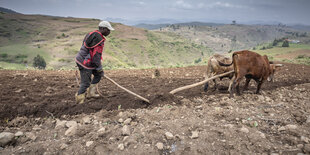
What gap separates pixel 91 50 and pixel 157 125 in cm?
262

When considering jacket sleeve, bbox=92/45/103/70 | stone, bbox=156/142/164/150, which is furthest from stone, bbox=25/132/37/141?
stone, bbox=156/142/164/150

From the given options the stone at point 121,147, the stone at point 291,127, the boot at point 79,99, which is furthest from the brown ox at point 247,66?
the boot at point 79,99

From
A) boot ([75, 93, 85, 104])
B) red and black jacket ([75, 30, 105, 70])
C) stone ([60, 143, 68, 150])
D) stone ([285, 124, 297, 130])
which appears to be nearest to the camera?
stone ([60, 143, 68, 150])

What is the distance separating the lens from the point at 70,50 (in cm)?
5034

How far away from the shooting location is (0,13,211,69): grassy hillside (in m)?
46.8

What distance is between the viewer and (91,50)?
4.63m

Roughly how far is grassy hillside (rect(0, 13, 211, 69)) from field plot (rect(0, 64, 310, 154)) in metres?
33.4

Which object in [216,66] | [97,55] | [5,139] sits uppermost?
[97,55]

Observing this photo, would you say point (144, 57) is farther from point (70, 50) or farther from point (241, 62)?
point (241, 62)

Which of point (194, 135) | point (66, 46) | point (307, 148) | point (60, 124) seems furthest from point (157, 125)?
point (66, 46)

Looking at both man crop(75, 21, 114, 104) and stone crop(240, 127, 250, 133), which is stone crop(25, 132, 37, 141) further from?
stone crop(240, 127, 250, 133)

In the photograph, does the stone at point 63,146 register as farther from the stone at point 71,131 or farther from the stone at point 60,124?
the stone at point 60,124

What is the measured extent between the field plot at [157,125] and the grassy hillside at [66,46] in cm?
3339

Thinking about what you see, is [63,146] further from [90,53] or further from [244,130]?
[244,130]
